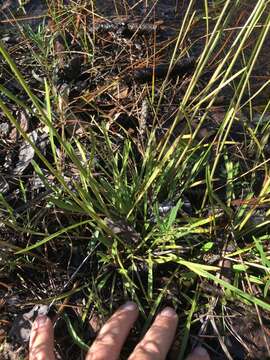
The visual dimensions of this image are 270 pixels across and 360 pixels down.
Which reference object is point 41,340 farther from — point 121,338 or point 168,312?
point 168,312

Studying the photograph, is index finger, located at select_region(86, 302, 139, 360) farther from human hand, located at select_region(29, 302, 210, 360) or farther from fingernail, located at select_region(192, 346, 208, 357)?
fingernail, located at select_region(192, 346, 208, 357)

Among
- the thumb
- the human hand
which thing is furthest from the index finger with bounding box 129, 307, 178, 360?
the thumb

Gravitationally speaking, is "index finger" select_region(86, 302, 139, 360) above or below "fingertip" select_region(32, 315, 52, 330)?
below

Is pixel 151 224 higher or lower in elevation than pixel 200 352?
higher

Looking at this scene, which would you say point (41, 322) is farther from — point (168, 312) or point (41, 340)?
point (168, 312)

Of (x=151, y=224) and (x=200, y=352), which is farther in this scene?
(x=151, y=224)

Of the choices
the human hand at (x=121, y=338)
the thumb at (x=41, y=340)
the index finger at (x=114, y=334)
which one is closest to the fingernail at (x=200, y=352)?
the human hand at (x=121, y=338)

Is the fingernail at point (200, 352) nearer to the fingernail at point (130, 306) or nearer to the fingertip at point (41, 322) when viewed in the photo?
the fingernail at point (130, 306)

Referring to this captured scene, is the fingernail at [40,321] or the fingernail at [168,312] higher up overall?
the fingernail at [40,321]

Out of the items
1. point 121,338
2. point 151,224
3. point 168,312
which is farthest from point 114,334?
point 151,224
